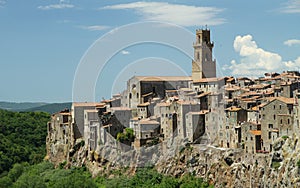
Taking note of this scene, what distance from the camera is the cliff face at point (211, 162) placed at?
34.0 metres

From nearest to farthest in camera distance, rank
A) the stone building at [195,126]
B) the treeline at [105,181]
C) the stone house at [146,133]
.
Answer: the treeline at [105,181], the stone building at [195,126], the stone house at [146,133]

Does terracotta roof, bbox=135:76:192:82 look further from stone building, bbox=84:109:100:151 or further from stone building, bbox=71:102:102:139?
stone building, bbox=84:109:100:151

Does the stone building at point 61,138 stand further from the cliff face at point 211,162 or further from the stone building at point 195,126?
the stone building at point 195,126

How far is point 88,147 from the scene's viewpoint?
5050 centimetres

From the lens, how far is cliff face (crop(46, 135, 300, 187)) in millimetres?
34031

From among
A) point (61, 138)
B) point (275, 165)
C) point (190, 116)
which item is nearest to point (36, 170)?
point (61, 138)

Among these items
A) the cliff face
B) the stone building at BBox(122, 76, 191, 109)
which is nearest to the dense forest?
the cliff face

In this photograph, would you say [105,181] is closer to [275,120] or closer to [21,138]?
[275,120]

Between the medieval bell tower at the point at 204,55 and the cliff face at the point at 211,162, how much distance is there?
1676 centimetres

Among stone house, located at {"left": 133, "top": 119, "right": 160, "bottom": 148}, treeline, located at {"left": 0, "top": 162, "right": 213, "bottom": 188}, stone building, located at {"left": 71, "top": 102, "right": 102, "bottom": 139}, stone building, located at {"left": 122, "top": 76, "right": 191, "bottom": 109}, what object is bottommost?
treeline, located at {"left": 0, "top": 162, "right": 213, "bottom": 188}

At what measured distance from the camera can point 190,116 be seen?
43000 mm

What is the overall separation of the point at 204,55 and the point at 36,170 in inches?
943

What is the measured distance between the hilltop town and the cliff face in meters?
0.45

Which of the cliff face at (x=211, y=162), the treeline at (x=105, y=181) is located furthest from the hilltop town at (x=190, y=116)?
the treeline at (x=105, y=181)
